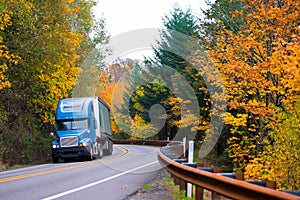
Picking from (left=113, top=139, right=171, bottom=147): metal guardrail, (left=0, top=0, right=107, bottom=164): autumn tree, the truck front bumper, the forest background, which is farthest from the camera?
(left=113, top=139, right=171, bottom=147): metal guardrail

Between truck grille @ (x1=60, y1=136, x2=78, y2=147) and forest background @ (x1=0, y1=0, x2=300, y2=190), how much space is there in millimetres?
2317

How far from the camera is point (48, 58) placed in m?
20.0

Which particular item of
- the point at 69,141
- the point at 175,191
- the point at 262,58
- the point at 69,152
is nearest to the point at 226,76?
the point at 262,58

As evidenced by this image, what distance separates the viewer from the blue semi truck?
21.4 m

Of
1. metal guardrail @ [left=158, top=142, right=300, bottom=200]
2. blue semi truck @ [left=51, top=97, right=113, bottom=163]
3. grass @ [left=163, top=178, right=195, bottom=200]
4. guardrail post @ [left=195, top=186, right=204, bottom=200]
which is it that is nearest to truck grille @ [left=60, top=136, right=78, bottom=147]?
blue semi truck @ [left=51, top=97, right=113, bottom=163]

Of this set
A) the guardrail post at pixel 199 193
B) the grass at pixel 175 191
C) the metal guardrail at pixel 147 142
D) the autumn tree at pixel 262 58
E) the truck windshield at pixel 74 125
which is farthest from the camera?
the metal guardrail at pixel 147 142

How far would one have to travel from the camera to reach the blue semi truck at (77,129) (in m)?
21.4

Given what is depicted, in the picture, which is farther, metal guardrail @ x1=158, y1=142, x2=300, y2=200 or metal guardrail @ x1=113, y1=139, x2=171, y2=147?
metal guardrail @ x1=113, y1=139, x2=171, y2=147

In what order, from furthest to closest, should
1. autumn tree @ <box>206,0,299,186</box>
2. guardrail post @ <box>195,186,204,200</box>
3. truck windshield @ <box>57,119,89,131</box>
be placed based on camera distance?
truck windshield @ <box>57,119,89,131</box> → autumn tree @ <box>206,0,299,186</box> → guardrail post @ <box>195,186,204,200</box>

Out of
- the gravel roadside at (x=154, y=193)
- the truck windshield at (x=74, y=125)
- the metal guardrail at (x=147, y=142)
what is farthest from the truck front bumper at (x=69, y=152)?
the metal guardrail at (x=147, y=142)

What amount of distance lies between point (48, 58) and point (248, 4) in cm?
949

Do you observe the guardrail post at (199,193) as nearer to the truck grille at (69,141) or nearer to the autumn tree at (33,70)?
the autumn tree at (33,70)

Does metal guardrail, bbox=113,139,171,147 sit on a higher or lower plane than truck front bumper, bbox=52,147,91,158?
lower

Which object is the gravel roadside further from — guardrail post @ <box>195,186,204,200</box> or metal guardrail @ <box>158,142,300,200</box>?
guardrail post @ <box>195,186,204,200</box>
